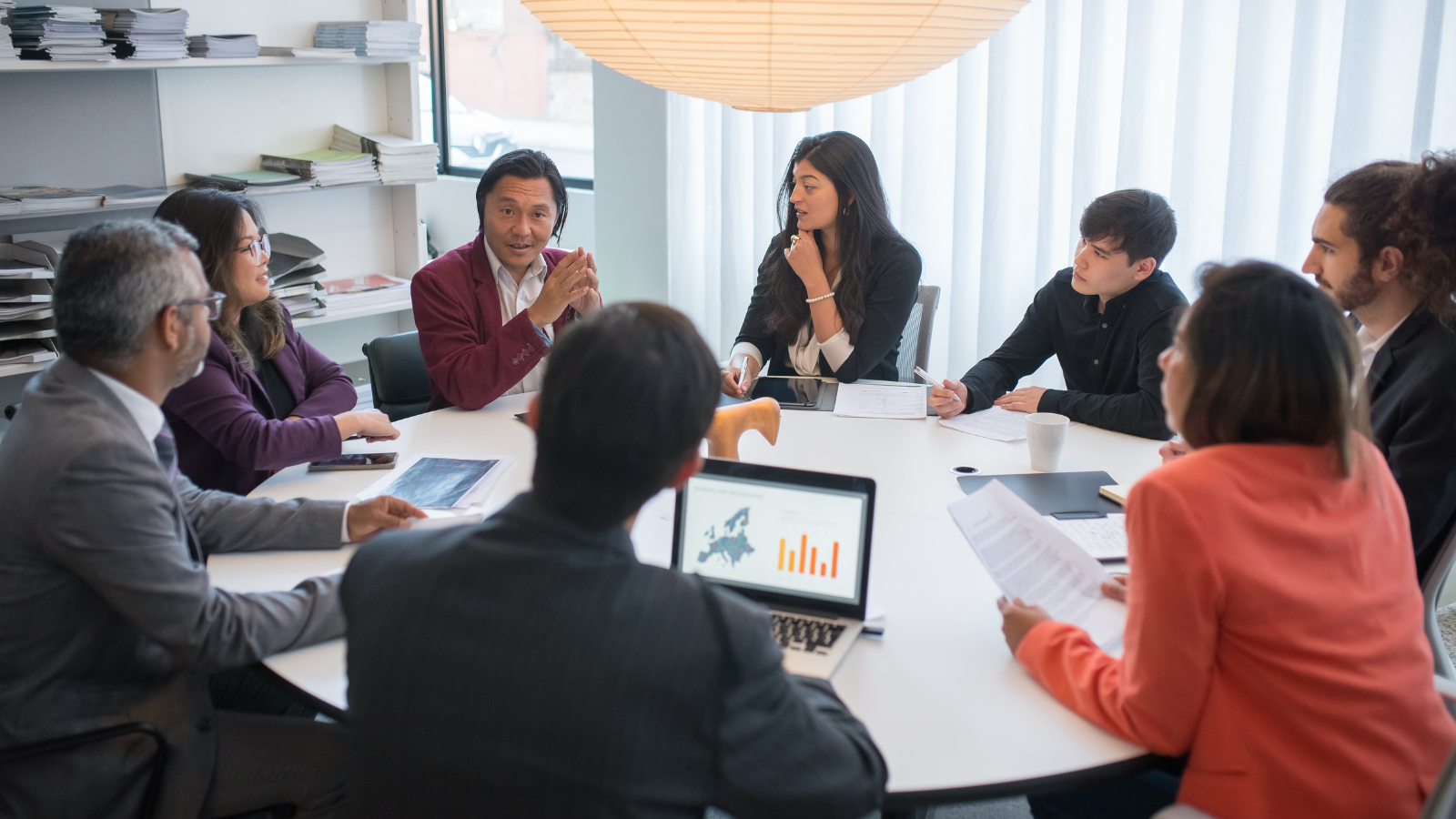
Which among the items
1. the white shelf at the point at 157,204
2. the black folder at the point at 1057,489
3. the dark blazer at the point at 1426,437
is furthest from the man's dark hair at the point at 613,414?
the white shelf at the point at 157,204

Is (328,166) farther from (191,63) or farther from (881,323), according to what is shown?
(881,323)

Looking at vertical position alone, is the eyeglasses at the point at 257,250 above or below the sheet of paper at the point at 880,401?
above

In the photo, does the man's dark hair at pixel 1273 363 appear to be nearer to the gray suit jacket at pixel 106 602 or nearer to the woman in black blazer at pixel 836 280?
the gray suit jacket at pixel 106 602

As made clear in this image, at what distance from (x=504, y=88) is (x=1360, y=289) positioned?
3.84 m

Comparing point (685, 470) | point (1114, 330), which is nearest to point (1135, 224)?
point (1114, 330)

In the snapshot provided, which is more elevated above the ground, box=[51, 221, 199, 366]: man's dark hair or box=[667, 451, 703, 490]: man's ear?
box=[51, 221, 199, 366]: man's dark hair

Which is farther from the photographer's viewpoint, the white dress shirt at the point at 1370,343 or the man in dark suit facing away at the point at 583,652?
the white dress shirt at the point at 1370,343

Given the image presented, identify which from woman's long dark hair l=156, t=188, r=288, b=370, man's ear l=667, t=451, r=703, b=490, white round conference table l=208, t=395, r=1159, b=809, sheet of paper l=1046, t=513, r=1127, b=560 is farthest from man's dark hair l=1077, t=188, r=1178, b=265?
woman's long dark hair l=156, t=188, r=288, b=370

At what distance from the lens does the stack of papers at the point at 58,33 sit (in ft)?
9.02

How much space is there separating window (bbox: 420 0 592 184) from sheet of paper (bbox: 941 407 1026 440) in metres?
2.81

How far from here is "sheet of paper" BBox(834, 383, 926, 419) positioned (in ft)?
7.81

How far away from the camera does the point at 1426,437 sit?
5.62 feet

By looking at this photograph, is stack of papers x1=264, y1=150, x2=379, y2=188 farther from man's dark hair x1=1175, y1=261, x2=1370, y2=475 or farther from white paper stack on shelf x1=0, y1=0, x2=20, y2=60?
man's dark hair x1=1175, y1=261, x2=1370, y2=475

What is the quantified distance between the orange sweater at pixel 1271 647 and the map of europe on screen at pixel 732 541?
0.49 m
